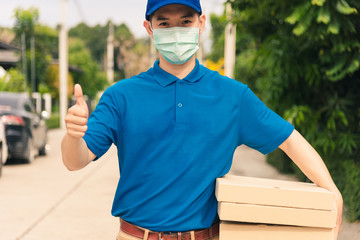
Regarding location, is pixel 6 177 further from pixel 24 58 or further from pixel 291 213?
pixel 24 58

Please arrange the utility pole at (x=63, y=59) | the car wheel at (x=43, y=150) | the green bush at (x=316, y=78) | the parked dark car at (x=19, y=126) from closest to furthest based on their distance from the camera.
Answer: the green bush at (x=316, y=78) → the parked dark car at (x=19, y=126) → the car wheel at (x=43, y=150) → the utility pole at (x=63, y=59)

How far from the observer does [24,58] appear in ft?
103

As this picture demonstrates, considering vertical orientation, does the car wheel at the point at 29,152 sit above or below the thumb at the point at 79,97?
below

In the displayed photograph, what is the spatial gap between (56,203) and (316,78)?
4.03m

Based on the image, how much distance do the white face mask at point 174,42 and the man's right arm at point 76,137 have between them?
1.60ft

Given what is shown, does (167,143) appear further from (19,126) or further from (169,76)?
(19,126)

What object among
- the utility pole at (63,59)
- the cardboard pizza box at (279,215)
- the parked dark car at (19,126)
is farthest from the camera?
the utility pole at (63,59)

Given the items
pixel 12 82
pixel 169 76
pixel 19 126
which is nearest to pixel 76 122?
pixel 169 76

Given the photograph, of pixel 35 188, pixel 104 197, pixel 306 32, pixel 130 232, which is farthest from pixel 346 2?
pixel 35 188

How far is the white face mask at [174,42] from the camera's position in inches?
97.8

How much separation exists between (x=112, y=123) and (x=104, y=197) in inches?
255

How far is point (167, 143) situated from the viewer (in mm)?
2289

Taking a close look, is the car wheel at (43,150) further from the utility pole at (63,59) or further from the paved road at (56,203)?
the utility pole at (63,59)

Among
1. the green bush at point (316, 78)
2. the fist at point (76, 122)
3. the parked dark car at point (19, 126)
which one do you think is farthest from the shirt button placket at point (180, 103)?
the parked dark car at point (19, 126)
